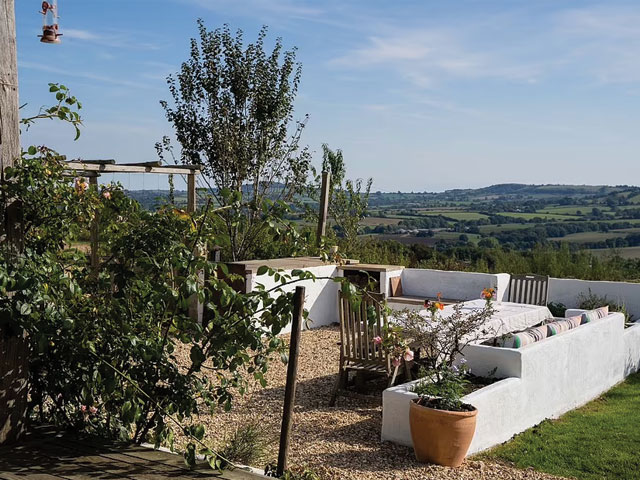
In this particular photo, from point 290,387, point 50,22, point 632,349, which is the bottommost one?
point 632,349

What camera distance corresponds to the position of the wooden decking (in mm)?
Answer: 3643

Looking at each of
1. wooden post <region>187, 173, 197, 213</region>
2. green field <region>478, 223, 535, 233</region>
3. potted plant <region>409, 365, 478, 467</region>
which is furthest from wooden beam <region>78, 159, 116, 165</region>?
green field <region>478, 223, 535, 233</region>

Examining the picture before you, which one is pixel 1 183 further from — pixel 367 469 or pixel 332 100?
pixel 332 100

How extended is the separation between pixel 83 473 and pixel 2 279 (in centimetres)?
105

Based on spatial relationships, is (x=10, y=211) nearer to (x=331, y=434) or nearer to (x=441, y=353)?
(x=331, y=434)

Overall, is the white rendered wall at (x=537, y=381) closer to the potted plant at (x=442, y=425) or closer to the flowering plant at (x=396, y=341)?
the potted plant at (x=442, y=425)

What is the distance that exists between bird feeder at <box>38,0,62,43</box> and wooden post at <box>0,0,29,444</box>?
29.1 inches

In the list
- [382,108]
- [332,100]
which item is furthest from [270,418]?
[382,108]

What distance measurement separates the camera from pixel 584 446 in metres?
5.96

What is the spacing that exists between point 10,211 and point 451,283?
8.97m

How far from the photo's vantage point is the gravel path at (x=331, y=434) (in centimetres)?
516

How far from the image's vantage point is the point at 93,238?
8.98m

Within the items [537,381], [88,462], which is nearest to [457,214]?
[537,381]

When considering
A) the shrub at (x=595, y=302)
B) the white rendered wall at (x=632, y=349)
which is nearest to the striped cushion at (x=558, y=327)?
the white rendered wall at (x=632, y=349)
